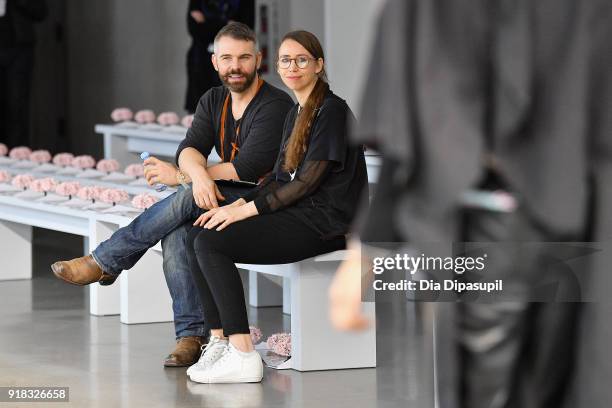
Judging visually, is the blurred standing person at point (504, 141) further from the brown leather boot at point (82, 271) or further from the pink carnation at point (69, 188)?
the pink carnation at point (69, 188)

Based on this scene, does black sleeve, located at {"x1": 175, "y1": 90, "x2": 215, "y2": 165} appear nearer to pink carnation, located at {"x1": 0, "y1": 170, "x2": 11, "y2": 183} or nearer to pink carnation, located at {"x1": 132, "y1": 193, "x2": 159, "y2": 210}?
pink carnation, located at {"x1": 132, "y1": 193, "x2": 159, "y2": 210}

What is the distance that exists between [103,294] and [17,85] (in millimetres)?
5779

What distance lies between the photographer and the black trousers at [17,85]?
1094cm

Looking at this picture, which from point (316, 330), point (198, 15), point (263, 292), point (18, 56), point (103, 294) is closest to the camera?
point (316, 330)

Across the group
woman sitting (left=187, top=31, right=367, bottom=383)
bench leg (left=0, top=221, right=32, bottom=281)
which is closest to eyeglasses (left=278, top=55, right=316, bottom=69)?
woman sitting (left=187, top=31, right=367, bottom=383)

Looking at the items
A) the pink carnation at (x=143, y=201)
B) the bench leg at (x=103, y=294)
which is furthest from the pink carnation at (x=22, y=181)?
the pink carnation at (x=143, y=201)

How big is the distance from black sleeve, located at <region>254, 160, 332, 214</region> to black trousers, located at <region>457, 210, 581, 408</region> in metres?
2.18

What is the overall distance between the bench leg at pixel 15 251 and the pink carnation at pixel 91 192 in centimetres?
82

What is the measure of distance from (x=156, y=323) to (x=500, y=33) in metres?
3.69

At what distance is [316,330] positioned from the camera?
4.38m

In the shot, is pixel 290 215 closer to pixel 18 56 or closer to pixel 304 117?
pixel 304 117

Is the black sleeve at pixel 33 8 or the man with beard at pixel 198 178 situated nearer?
the man with beard at pixel 198 178

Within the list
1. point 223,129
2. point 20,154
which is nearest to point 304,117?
point 223,129

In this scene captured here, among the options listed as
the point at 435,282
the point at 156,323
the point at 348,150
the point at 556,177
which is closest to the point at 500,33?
the point at 556,177
